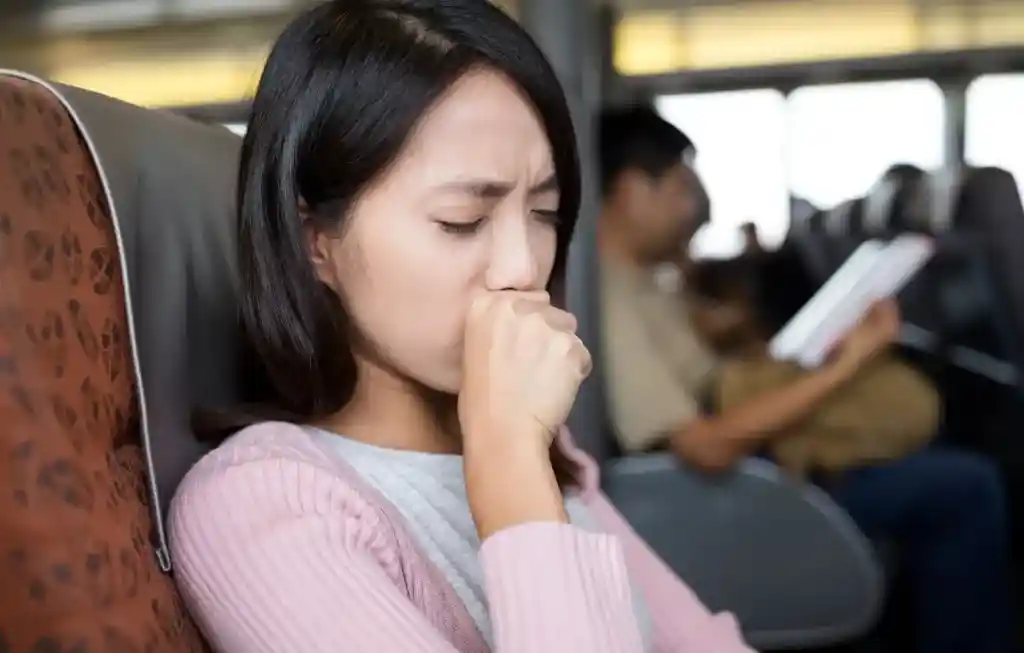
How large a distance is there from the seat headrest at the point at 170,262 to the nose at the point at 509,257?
0.23m

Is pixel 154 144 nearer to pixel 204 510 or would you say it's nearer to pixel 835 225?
pixel 204 510

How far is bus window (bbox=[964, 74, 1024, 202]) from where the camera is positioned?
171cm

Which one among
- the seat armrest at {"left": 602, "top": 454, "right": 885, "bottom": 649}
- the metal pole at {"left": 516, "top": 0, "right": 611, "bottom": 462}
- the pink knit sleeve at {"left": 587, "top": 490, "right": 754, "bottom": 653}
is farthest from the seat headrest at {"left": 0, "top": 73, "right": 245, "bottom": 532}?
the seat armrest at {"left": 602, "top": 454, "right": 885, "bottom": 649}

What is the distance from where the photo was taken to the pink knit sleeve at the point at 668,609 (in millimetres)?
968

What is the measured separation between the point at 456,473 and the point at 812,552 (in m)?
1.12

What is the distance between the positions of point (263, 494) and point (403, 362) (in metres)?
0.16

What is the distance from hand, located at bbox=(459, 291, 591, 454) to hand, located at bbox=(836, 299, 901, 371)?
3.68 ft

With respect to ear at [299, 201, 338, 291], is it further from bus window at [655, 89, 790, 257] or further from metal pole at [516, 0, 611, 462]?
bus window at [655, 89, 790, 257]

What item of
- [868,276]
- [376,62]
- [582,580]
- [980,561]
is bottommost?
[980,561]

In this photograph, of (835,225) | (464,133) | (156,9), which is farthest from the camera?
(156,9)

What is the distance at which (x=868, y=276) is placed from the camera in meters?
1.75

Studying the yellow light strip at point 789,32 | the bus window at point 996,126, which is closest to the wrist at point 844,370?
the bus window at point 996,126

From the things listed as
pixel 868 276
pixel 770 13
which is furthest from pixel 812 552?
pixel 770 13

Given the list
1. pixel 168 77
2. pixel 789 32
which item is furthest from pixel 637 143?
pixel 168 77
